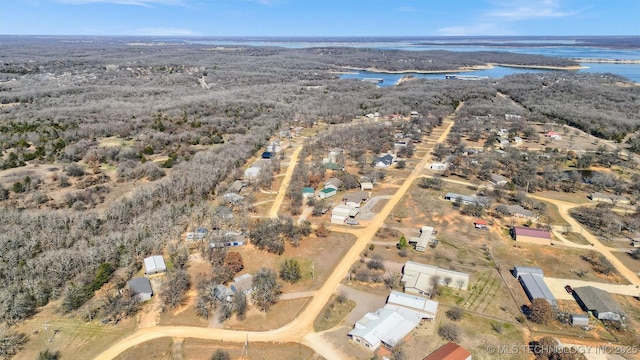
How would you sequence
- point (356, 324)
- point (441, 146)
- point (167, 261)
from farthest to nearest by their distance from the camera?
point (441, 146) < point (167, 261) < point (356, 324)

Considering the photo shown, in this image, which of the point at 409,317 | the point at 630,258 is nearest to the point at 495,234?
the point at 630,258

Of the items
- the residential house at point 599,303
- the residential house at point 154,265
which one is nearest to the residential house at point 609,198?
the residential house at point 599,303

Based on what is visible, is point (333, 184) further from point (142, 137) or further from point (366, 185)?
point (142, 137)

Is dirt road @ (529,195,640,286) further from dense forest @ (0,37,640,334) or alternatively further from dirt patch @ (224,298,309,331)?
dirt patch @ (224,298,309,331)

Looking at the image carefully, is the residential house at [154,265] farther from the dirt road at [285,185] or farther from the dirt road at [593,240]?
the dirt road at [593,240]

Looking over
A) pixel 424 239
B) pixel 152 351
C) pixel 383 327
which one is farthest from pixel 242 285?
pixel 424 239

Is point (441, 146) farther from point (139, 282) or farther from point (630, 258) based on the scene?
point (139, 282)

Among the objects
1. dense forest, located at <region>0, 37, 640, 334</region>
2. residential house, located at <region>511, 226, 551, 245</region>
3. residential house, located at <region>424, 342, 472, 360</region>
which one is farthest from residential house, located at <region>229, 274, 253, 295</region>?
residential house, located at <region>511, 226, 551, 245</region>
